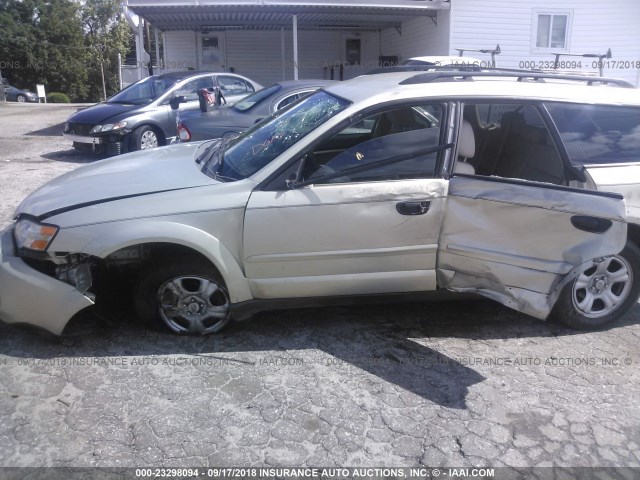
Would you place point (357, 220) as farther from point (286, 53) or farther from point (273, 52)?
point (273, 52)

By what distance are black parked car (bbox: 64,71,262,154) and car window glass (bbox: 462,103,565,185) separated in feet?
23.5

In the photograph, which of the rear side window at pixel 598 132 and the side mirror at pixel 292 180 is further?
the rear side window at pixel 598 132

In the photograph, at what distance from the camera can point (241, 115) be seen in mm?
7578

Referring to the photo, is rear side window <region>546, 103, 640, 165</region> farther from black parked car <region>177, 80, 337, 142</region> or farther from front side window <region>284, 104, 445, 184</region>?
black parked car <region>177, 80, 337, 142</region>

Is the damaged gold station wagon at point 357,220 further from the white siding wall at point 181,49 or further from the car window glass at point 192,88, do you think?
the white siding wall at point 181,49

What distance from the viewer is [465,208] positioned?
11.6 feet

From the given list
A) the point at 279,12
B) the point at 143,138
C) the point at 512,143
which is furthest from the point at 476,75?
the point at 279,12

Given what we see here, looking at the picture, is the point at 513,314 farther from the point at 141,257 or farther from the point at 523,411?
the point at 141,257

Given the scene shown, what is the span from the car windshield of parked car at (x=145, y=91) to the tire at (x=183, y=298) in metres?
7.83

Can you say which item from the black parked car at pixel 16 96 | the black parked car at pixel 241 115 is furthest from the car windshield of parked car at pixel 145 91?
the black parked car at pixel 16 96

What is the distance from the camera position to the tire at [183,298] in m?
3.62

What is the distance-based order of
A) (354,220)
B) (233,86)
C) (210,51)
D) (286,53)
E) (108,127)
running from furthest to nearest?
1. (286,53)
2. (210,51)
3. (233,86)
4. (108,127)
5. (354,220)

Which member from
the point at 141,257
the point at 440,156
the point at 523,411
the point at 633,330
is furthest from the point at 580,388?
the point at 141,257

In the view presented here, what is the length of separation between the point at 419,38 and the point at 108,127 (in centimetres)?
1095
